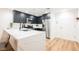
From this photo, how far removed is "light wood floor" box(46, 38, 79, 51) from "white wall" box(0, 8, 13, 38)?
0.52m

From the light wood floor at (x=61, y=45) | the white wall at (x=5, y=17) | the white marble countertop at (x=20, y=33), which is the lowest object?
the light wood floor at (x=61, y=45)

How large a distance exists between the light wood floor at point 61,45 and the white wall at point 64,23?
0.06 metres

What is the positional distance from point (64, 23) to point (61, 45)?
0.27 meters

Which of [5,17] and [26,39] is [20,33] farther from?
[5,17]

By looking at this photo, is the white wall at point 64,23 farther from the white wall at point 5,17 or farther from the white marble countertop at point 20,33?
the white wall at point 5,17

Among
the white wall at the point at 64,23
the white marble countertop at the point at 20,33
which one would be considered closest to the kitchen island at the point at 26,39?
the white marble countertop at the point at 20,33

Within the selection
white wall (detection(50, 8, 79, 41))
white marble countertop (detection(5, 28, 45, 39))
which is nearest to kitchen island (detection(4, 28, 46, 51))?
white marble countertop (detection(5, 28, 45, 39))

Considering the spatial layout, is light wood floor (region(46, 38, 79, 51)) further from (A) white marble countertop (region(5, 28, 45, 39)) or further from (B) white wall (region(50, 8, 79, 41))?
(A) white marble countertop (region(5, 28, 45, 39))

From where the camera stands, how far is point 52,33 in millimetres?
1165

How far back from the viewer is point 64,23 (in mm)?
1120

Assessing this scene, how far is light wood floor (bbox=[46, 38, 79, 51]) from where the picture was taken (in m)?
1.09

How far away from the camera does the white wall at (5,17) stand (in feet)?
3.54
